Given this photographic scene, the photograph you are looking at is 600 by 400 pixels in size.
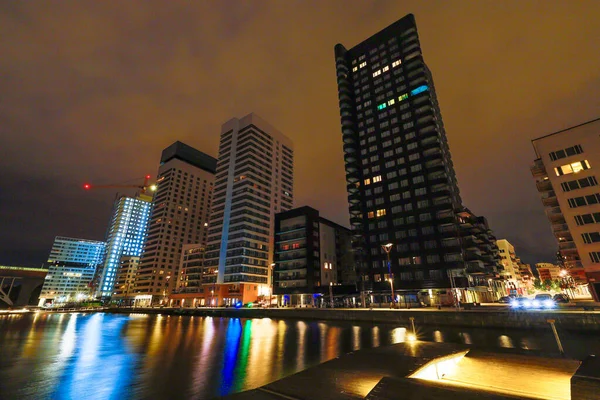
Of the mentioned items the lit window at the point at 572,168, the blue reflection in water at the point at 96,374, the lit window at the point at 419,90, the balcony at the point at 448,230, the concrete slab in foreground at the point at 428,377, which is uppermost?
the lit window at the point at 419,90

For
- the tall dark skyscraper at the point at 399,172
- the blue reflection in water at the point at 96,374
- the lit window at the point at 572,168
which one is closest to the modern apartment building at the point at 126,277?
the tall dark skyscraper at the point at 399,172

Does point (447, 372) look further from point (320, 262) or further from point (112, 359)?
point (320, 262)

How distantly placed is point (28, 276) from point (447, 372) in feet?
515

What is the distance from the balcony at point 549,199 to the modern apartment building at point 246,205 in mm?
91670

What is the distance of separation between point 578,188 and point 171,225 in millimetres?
175215

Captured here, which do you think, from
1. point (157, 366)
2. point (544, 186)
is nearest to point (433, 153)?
point (544, 186)

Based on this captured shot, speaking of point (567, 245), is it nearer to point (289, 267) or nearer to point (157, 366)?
point (289, 267)

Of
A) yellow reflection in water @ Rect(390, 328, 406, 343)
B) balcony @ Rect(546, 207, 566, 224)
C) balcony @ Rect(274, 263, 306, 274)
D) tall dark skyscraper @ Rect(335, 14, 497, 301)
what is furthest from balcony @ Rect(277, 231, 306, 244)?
yellow reflection in water @ Rect(390, 328, 406, 343)

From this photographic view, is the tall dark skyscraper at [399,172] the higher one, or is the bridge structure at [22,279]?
the tall dark skyscraper at [399,172]

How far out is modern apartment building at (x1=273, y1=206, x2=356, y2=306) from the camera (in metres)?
97.3

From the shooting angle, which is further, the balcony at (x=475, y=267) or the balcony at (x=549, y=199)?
the balcony at (x=475, y=267)

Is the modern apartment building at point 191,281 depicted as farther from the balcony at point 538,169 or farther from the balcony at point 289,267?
the balcony at point 538,169

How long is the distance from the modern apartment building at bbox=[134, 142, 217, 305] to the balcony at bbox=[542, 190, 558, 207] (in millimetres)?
167331

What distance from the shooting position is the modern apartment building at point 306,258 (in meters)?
97.3
